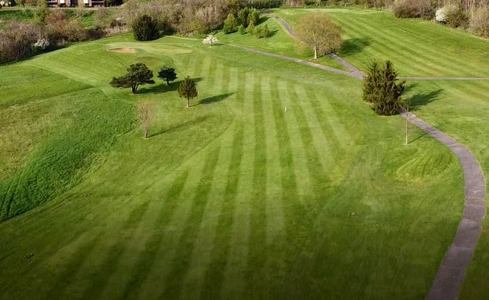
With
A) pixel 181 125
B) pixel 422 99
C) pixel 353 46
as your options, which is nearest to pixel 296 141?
pixel 181 125

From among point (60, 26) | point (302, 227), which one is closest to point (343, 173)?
point (302, 227)

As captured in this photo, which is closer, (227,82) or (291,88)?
(291,88)

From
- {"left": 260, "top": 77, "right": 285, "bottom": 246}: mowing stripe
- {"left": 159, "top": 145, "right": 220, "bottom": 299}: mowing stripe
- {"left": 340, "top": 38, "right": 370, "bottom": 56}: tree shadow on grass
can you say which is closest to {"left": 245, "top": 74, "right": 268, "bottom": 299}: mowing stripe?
{"left": 260, "top": 77, "right": 285, "bottom": 246}: mowing stripe

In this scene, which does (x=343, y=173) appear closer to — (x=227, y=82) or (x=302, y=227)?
(x=302, y=227)

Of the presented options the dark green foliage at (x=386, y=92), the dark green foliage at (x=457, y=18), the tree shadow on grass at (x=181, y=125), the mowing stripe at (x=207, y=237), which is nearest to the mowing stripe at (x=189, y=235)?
the mowing stripe at (x=207, y=237)

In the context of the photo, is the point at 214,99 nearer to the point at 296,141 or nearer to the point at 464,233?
the point at 296,141

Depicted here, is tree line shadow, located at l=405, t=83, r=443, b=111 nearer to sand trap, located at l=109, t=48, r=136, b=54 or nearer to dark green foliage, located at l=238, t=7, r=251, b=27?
sand trap, located at l=109, t=48, r=136, b=54
